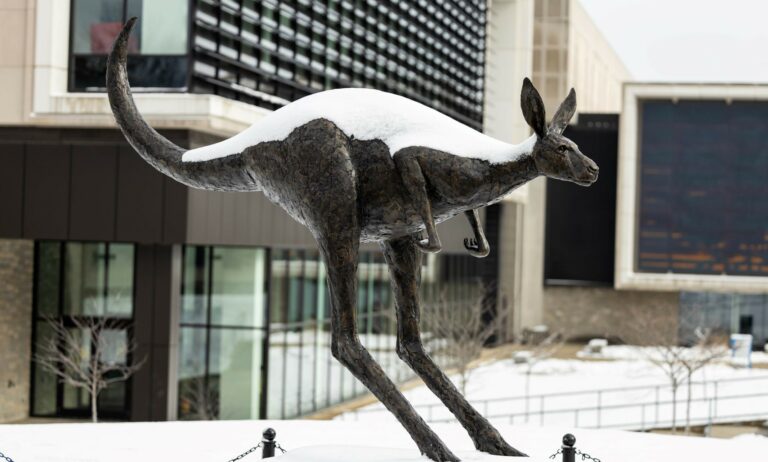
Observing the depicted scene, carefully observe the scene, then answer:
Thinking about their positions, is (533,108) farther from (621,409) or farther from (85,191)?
(621,409)

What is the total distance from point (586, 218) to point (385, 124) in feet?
109

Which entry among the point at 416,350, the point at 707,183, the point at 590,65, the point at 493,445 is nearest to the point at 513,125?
the point at 707,183

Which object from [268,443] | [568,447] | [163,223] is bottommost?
[268,443]

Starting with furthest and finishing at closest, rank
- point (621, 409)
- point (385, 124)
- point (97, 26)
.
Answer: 1. point (621, 409)
2. point (97, 26)
3. point (385, 124)

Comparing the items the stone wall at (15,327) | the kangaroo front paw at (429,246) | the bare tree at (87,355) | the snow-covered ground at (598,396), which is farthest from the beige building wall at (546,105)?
the kangaroo front paw at (429,246)

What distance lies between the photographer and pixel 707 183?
37.1m

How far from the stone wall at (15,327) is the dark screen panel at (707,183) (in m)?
23.3

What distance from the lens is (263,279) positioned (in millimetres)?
21156

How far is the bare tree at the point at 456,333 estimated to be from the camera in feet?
80.6

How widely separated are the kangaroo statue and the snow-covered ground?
12783 millimetres

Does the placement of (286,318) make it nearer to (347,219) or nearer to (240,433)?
(240,433)

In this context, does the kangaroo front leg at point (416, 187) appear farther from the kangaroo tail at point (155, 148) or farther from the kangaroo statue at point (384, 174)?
the kangaroo tail at point (155, 148)

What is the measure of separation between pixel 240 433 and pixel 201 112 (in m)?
7.76

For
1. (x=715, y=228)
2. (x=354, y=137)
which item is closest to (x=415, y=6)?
(x=715, y=228)
